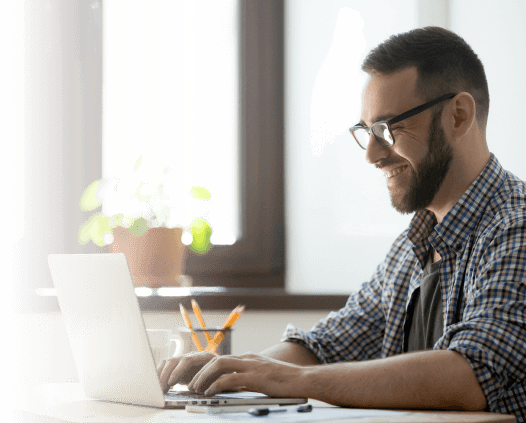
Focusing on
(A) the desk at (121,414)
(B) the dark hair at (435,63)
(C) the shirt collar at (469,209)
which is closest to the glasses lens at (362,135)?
(B) the dark hair at (435,63)

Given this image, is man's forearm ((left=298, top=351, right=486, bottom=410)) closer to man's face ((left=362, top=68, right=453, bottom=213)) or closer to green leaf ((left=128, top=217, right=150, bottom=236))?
man's face ((left=362, top=68, right=453, bottom=213))

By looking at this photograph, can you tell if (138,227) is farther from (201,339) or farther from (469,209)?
(469,209)

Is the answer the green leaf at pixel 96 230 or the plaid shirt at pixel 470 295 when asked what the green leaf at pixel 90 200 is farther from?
the plaid shirt at pixel 470 295

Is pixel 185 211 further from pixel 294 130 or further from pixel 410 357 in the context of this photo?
pixel 410 357

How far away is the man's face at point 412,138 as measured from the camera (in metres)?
1.36

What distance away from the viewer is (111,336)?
957mm

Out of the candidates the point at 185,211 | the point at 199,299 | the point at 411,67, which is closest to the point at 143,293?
the point at 199,299

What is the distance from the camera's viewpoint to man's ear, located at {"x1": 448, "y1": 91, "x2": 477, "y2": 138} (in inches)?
53.6

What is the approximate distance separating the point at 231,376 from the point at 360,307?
0.64 m

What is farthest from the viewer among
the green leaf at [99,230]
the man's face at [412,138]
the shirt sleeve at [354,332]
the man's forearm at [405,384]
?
the green leaf at [99,230]

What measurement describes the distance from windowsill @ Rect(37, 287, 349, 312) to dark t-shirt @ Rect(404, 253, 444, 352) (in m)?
0.60

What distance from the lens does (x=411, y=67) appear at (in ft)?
4.53

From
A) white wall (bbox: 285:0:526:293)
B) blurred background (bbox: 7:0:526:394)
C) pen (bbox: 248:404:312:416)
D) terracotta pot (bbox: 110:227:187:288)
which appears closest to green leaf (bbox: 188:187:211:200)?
terracotta pot (bbox: 110:227:187:288)

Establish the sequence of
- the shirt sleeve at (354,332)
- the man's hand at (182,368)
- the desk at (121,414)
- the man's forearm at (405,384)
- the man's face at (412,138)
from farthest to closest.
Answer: the shirt sleeve at (354,332) → the man's face at (412,138) → the man's hand at (182,368) → the man's forearm at (405,384) → the desk at (121,414)
